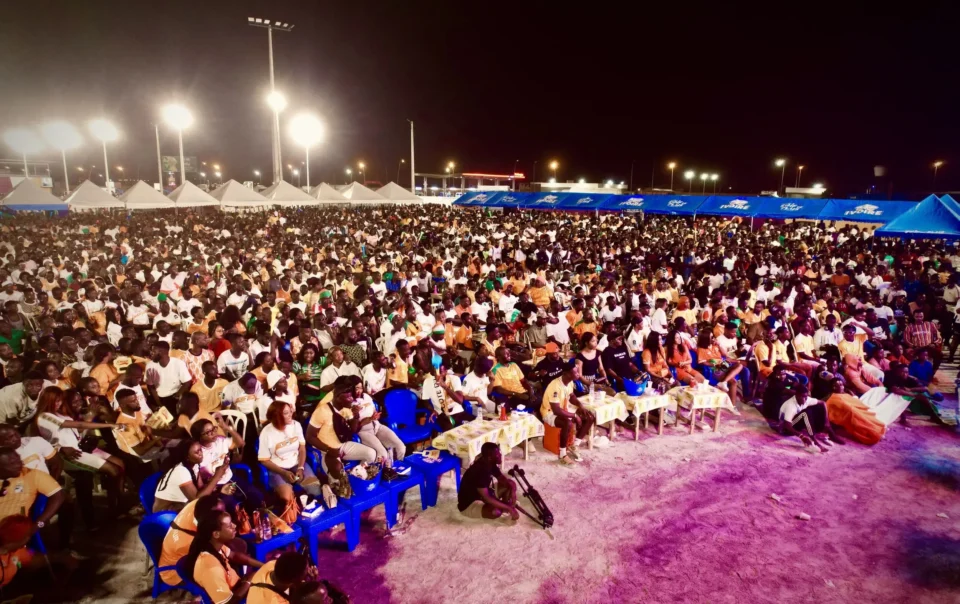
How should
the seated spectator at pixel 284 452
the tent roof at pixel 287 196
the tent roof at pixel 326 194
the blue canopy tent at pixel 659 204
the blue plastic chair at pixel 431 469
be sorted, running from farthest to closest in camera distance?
1. the tent roof at pixel 326 194
2. the tent roof at pixel 287 196
3. the blue canopy tent at pixel 659 204
4. the blue plastic chair at pixel 431 469
5. the seated spectator at pixel 284 452

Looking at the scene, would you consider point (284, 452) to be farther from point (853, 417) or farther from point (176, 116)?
point (176, 116)

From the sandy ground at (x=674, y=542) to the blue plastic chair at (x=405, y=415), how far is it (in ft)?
2.34

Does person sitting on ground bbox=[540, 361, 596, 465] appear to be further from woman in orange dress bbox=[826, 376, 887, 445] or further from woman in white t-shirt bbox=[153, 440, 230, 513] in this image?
woman in white t-shirt bbox=[153, 440, 230, 513]

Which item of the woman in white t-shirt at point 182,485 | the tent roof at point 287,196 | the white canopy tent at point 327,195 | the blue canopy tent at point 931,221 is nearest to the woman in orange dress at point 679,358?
the woman in white t-shirt at point 182,485

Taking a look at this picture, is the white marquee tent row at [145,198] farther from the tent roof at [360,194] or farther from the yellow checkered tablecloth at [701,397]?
the yellow checkered tablecloth at [701,397]

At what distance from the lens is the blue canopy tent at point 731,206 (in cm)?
2289

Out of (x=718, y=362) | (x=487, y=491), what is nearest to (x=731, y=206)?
(x=718, y=362)

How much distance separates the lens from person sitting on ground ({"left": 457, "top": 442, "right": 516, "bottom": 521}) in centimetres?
557

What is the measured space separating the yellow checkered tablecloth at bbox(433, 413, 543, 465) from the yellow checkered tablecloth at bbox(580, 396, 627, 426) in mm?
775

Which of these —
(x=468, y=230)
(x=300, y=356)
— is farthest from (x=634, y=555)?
(x=468, y=230)

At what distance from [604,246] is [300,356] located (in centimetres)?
1355

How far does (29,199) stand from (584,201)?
25.3 m

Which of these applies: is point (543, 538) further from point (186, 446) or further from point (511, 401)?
point (186, 446)

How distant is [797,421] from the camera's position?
25.0 ft
